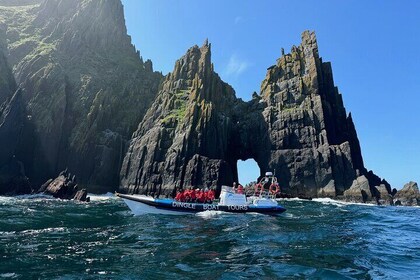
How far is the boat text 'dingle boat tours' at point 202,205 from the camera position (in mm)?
40594

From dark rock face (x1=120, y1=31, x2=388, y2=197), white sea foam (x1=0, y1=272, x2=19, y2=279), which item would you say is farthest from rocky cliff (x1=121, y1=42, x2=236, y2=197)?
white sea foam (x1=0, y1=272, x2=19, y2=279)

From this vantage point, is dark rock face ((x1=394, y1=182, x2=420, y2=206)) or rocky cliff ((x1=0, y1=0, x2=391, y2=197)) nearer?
dark rock face ((x1=394, y1=182, x2=420, y2=206))

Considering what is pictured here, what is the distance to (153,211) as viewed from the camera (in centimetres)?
4088

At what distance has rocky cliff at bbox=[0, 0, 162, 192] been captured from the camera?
90.6 metres

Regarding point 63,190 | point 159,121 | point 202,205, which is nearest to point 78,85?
point 159,121

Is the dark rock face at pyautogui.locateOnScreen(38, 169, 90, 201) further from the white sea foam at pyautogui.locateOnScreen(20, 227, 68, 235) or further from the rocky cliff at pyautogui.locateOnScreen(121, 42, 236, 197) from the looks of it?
the white sea foam at pyautogui.locateOnScreen(20, 227, 68, 235)

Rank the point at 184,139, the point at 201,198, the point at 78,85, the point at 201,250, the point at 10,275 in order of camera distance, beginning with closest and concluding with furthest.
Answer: the point at 10,275 → the point at 201,250 → the point at 201,198 → the point at 184,139 → the point at 78,85

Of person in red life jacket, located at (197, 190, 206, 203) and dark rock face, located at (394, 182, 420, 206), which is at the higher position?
dark rock face, located at (394, 182, 420, 206)

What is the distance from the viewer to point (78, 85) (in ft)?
346

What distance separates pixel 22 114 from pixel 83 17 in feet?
177

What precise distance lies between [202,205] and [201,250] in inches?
825

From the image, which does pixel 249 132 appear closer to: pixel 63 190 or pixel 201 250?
pixel 63 190

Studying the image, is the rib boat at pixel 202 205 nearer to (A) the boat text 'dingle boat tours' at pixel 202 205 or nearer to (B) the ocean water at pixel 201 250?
(A) the boat text 'dingle boat tours' at pixel 202 205

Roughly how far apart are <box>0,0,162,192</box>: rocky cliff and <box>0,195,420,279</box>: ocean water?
60.1 m
